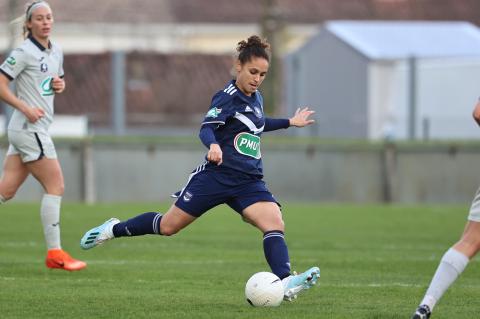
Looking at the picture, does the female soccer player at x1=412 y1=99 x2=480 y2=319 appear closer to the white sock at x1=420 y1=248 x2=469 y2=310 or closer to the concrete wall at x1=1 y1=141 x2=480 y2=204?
the white sock at x1=420 y1=248 x2=469 y2=310

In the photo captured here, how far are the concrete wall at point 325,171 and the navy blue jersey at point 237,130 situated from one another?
14523mm

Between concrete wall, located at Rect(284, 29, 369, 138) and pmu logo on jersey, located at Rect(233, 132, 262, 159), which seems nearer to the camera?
pmu logo on jersey, located at Rect(233, 132, 262, 159)

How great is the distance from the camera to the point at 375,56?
29594 millimetres

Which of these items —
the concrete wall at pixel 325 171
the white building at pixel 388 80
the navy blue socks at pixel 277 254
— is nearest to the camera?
the navy blue socks at pixel 277 254

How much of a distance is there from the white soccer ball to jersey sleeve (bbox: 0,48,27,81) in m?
3.49

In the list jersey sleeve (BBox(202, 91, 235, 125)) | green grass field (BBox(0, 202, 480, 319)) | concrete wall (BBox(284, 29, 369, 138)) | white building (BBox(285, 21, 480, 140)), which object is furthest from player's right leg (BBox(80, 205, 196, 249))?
concrete wall (BBox(284, 29, 369, 138))

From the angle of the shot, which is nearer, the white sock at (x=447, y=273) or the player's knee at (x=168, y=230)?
the white sock at (x=447, y=273)

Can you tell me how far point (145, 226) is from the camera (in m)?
9.46

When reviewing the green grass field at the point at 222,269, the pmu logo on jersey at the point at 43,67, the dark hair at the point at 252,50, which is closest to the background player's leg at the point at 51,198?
the green grass field at the point at 222,269

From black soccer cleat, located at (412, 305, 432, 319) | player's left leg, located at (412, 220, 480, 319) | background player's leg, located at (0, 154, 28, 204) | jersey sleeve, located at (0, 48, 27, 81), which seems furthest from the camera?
background player's leg, located at (0, 154, 28, 204)

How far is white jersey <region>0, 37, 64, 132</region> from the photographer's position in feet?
36.2

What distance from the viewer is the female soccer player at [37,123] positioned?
36.3 feet

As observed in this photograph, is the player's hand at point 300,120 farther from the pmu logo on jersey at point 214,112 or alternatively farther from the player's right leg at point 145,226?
the player's right leg at point 145,226

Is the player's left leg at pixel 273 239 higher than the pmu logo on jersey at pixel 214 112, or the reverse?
the pmu logo on jersey at pixel 214 112
